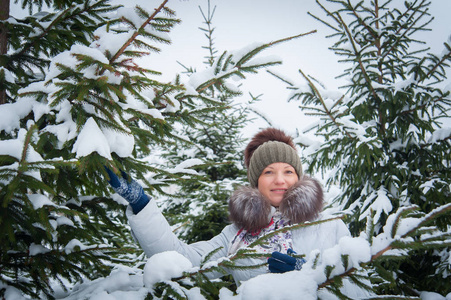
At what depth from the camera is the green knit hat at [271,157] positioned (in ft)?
7.91

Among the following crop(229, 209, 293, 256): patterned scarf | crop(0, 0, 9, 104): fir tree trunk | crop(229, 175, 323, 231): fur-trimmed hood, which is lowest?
crop(229, 209, 293, 256): patterned scarf

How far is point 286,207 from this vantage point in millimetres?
2006

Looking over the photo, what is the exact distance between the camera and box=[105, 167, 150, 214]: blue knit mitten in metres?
1.62

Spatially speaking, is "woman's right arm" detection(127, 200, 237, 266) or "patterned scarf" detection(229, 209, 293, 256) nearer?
"woman's right arm" detection(127, 200, 237, 266)

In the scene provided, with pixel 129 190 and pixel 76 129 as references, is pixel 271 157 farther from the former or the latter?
pixel 76 129

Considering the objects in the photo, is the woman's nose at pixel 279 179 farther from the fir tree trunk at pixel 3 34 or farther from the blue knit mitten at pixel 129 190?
the fir tree trunk at pixel 3 34

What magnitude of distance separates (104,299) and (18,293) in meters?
0.74

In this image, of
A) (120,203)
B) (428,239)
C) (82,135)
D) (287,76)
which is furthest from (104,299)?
(287,76)

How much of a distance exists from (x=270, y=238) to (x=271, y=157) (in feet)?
2.38

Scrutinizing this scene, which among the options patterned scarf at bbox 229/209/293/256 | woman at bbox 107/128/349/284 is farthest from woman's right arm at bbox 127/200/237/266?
patterned scarf at bbox 229/209/293/256

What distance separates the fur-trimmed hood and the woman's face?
0.67 feet

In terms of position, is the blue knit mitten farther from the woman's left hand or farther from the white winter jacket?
the woman's left hand

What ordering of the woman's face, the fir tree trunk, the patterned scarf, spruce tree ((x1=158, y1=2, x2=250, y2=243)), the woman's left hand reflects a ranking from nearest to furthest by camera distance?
the woman's left hand, the patterned scarf, the woman's face, the fir tree trunk, spruce tree ((x1=158, y1=2, x2=250, y2=243))

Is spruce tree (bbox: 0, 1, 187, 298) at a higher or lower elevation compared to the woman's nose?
higher
